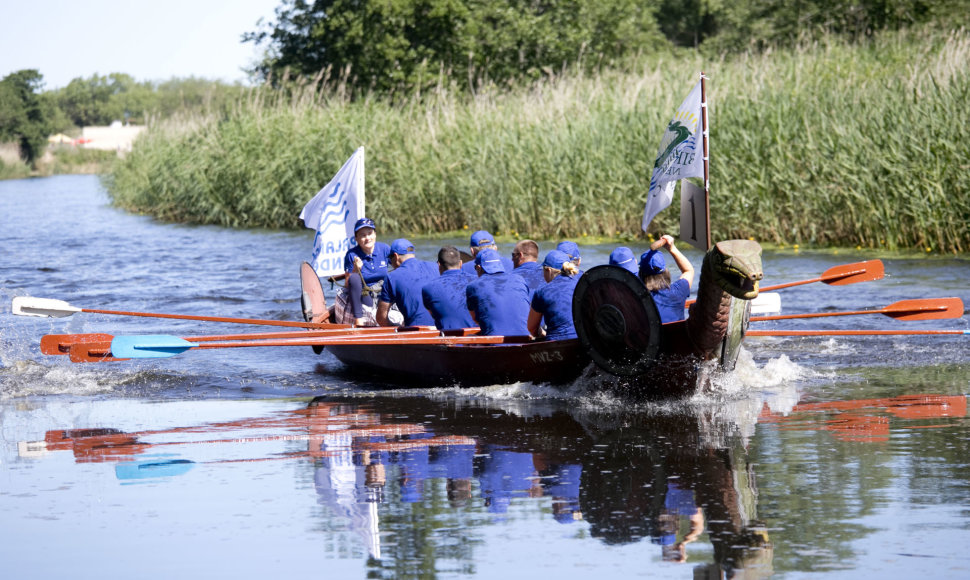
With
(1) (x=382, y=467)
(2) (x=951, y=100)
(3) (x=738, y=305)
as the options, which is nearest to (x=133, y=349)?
(1) (x=382, y=467)

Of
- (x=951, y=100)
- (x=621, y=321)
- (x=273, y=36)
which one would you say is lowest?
(x=621, y=321)

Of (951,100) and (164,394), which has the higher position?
(951,100)

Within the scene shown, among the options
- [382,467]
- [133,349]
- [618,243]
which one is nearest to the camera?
[382,467]

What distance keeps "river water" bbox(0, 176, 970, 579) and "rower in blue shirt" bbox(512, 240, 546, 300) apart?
3.48ft

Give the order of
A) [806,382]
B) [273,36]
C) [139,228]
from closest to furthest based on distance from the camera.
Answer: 1. [806,382]
2. [139,228]
3. [273,36]

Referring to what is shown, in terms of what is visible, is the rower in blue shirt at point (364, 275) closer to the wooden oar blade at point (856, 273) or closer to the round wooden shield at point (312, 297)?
the round wooden shield at point (312, 297)

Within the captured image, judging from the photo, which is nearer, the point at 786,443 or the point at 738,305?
the point at 786,443

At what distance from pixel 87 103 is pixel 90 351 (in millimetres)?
148193

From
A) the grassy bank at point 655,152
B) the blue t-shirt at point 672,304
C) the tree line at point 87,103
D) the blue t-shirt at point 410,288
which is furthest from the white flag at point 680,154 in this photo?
the tree line at point 87,103

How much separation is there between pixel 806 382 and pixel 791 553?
193 inches

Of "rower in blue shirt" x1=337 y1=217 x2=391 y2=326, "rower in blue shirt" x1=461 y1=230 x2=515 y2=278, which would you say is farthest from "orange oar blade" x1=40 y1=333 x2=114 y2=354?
"rower in blue shirt" x1=461 y1=230 x2=515 y2=278

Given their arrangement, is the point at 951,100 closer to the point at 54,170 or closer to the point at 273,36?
the point at 273,36

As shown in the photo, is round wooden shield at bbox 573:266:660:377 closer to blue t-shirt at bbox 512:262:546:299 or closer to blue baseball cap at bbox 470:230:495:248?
blue t-shirt at bbox 512:262:546:299

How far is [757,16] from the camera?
1519 inches
